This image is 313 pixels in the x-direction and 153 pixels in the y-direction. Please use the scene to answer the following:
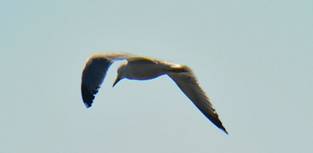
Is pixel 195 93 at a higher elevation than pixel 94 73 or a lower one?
lower

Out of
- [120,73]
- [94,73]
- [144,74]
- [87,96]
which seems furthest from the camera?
[120,73]

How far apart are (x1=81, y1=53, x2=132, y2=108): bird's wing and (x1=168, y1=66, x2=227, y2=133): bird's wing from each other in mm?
1175

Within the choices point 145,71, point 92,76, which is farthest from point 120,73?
point 145,71

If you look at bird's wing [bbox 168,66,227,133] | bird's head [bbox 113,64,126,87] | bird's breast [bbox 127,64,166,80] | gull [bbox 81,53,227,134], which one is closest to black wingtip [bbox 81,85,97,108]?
gull [bbox 81,53,227,134]

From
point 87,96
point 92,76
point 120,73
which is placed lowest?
point 87,96

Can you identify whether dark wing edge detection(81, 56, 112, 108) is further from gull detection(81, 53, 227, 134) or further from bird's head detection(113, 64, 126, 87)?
bird's head detection(113, 64, 126, 87)

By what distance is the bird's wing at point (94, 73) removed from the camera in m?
9.80

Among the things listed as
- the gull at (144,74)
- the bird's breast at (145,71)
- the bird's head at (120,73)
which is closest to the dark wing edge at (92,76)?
the gull at (144,74)

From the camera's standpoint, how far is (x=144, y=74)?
31.7 ft

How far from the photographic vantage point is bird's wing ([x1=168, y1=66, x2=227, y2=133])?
9.19 meters

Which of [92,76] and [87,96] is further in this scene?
[87,96]

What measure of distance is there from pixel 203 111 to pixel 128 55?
5.39 feet

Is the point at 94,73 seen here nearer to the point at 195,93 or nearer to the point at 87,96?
the point at 87,96

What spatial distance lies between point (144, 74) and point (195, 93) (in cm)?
98
